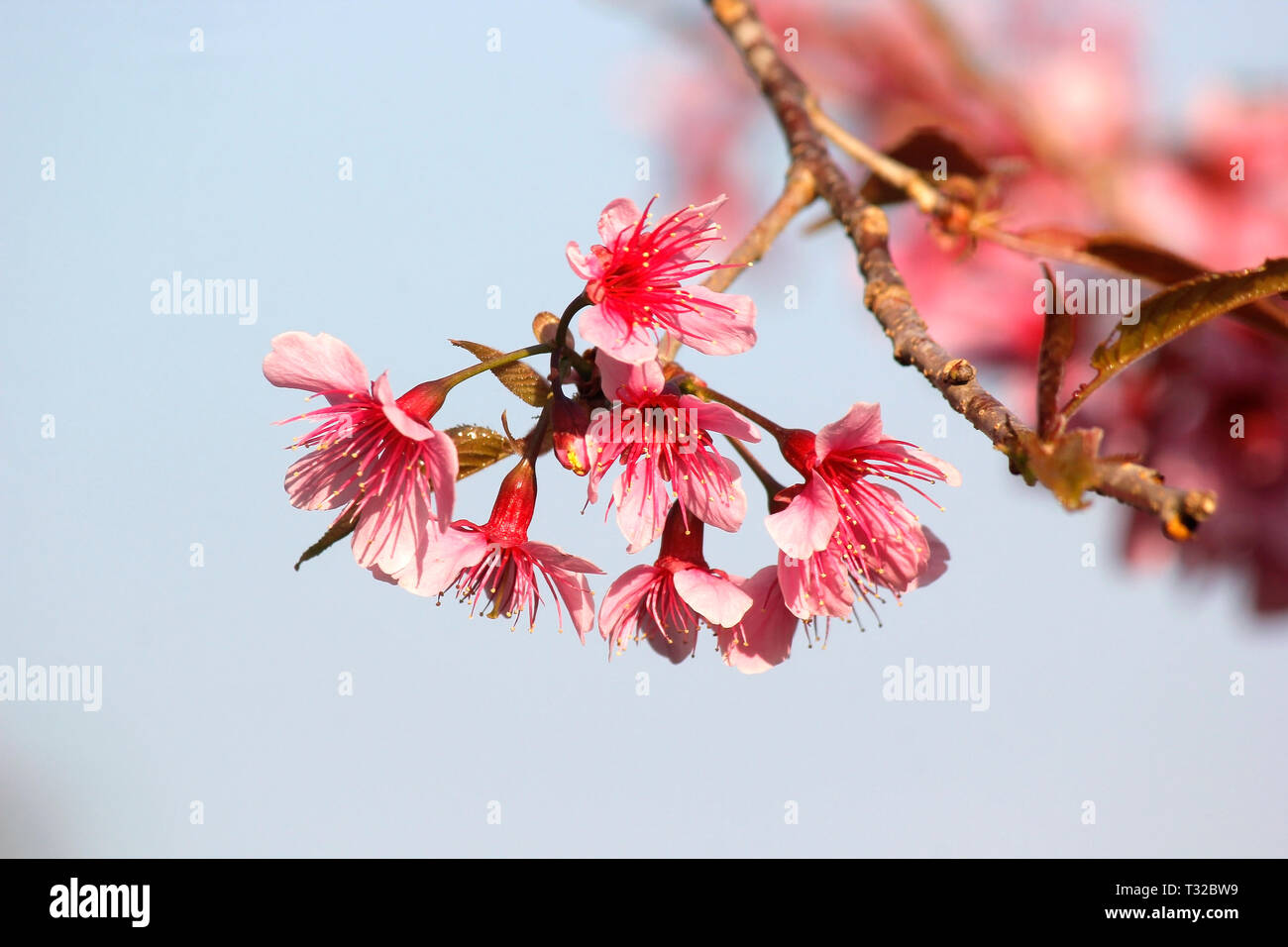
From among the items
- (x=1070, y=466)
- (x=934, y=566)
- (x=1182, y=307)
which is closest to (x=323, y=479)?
(x=934, y=566)

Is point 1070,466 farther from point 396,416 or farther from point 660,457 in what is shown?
point 396,416

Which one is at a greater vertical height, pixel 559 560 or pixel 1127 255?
pixel 1127 255

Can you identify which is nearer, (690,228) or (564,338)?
(564,338)

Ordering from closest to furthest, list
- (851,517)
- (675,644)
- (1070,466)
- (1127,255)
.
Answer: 1. (1070,466)
2. (851,517)
3. (675,644)
4. (1127,255)

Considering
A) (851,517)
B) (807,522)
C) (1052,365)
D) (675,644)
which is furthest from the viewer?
(675,644)

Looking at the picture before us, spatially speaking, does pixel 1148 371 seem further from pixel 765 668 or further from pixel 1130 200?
pixel 765 668

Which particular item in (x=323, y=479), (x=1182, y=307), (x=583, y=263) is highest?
(x=583, y=263)

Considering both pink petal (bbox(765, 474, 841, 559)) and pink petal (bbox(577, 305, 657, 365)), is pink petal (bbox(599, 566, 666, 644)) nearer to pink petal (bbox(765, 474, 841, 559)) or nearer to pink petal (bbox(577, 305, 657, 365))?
pink petal (bbox(765, 474, 841, 559))
